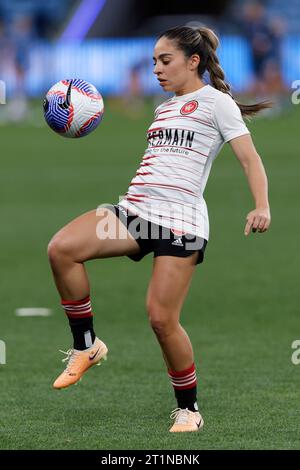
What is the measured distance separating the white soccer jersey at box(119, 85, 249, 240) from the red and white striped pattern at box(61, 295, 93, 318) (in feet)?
1.95

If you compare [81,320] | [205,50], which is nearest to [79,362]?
[81,320]

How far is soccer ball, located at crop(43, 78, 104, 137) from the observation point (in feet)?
23.9

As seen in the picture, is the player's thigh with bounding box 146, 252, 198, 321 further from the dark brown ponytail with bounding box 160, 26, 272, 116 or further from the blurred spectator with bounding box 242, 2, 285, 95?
the blurred spectator with bounding box 242, 2, 285, 95

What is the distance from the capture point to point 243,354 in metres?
9.12

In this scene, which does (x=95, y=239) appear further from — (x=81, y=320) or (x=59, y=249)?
(x=81, y=320)

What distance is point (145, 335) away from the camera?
32.6ft

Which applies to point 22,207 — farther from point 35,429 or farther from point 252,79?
point 252,79

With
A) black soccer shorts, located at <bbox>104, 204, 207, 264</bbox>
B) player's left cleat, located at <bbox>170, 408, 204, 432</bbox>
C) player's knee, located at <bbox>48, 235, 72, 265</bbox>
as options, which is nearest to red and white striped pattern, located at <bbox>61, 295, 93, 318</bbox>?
player's knee, located at <bbox>48, 235, 72, 265</bbox>

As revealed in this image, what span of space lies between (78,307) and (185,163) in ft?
3.35

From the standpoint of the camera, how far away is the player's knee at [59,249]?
6.89 meters

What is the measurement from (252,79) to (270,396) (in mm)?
25269

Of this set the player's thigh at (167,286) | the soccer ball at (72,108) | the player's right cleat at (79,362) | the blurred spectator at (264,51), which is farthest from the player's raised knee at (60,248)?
the blurred spectator at (264,51)
